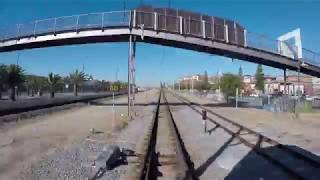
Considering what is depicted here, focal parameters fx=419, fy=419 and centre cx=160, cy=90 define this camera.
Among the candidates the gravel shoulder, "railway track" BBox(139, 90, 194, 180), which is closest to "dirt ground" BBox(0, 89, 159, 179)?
"railway track" BBox(139, 90, 194, 180)

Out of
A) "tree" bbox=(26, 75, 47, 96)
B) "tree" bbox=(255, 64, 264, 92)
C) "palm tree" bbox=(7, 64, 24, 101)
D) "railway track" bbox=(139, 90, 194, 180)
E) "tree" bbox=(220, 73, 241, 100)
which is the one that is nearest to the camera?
"railway track" bbox=(139, 90, 194, 180)

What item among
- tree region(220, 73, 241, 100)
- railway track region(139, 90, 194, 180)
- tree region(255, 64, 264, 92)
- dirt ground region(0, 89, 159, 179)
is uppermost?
tree region(255, 64, 264, 92)

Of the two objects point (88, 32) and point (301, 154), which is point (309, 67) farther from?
point (301, 154)

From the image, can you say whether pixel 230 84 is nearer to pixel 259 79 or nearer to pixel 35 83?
pixel 35 83

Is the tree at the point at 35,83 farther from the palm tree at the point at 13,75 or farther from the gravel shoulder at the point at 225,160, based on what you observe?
the gravel shoulder at the point at 225,160

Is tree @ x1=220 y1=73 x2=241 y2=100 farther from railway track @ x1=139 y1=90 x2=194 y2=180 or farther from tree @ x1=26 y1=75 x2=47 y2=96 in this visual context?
railway track @ x1=139 y1=90 x2=194 y2=180

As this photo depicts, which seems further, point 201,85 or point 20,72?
Answer: point 201,85

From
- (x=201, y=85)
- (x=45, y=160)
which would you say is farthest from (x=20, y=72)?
(x=201, y=85)

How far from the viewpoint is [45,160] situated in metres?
14.0

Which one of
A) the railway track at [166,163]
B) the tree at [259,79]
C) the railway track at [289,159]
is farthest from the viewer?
the tree at [259,79]

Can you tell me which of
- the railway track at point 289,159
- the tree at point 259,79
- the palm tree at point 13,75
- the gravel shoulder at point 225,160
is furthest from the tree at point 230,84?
the tree at point 259,79

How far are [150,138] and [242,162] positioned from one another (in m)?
7.53

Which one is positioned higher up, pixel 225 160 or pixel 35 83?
pixel 35 83

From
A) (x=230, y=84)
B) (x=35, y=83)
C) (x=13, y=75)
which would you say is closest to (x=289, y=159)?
(x=230, y=84)
